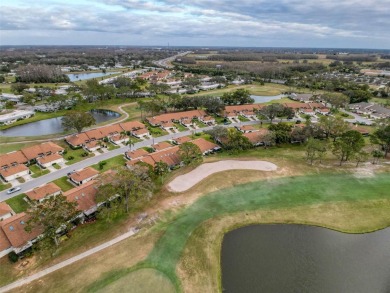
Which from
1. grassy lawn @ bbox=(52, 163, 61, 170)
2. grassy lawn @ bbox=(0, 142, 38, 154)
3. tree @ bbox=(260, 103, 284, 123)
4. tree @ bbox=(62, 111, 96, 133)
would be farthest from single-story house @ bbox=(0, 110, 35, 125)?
tree @ bbox=(260, 103, 284, 123)

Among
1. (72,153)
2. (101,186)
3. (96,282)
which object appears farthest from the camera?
(72,153)

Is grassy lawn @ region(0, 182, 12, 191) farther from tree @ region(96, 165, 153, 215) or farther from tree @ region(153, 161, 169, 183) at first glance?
tree @ region(153, 161, 169, 183)

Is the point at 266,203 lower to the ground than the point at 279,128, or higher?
lower

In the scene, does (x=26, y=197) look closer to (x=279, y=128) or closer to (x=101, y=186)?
(x=101, y=186)

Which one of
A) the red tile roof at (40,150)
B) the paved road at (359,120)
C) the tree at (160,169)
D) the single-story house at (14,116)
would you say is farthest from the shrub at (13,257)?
the paved road at (359,120)

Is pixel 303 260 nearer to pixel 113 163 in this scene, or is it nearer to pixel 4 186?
pixel 113 163

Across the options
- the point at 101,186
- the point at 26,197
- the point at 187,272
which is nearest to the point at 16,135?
the point at 26,197
